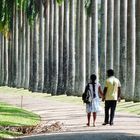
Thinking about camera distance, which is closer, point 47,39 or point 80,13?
point 80,13

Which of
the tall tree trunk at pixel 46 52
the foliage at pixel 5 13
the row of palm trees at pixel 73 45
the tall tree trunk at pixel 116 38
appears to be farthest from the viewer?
the foliage at pixel 5 13

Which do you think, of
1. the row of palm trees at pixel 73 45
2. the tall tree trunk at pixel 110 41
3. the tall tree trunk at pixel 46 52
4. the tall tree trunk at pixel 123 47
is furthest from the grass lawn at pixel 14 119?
the tall tree trunk at pixel 46 52

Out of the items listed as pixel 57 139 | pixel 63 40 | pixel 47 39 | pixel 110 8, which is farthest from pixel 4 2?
pixel 57 139

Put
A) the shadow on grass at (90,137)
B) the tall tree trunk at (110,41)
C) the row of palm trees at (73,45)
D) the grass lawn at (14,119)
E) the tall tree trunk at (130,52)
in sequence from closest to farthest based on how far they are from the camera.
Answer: the shadow on grass at (90,137), the grass lawn at (14,119), the tall tree trunk at (130,52), the row of palm trees at (73,45), the tall tree trunk at (110,41)

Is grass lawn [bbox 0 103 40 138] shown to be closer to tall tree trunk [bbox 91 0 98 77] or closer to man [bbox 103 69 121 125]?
man [bbox 103 69 121 125]

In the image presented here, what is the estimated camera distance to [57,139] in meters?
15.4

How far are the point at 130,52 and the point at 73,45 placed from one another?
394 inches

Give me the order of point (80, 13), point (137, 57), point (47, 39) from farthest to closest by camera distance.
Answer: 1. point (47, 39)
2. point (80, 13)
3. point (137, 57)

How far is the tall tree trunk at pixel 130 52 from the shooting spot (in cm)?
3669

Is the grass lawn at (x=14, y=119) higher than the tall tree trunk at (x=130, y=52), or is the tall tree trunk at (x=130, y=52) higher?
the tall tree trunk at (x=130, y=52)

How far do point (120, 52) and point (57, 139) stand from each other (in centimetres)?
2420

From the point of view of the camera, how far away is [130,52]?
37094 mm

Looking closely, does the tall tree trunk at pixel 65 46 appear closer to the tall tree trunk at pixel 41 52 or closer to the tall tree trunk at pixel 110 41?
the tall tree trunk at pixel 41 52

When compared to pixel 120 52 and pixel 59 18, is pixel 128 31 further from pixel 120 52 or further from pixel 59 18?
pixel 59 18
